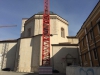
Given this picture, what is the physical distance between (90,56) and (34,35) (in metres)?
15.6

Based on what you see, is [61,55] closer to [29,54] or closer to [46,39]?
[46,39]

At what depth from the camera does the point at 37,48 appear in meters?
23.9

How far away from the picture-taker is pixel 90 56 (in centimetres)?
1491

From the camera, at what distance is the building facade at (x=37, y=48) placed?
23016 millimetres

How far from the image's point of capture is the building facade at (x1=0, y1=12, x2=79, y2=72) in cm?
2302

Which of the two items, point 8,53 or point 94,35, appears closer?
point 94,35

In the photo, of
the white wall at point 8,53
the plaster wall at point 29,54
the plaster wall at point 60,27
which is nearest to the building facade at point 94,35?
the plaster wall at point 60,27

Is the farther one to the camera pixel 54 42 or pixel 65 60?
pixel 54 42

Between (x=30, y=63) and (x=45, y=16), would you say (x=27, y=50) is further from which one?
(x=45, y=16)

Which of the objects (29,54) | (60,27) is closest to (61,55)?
(29,54)

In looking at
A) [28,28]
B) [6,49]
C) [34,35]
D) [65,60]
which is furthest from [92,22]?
[6,49]

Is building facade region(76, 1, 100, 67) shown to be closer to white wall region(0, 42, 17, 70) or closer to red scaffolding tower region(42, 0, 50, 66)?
red scaffolding tower region(42, 0, 50, 66)

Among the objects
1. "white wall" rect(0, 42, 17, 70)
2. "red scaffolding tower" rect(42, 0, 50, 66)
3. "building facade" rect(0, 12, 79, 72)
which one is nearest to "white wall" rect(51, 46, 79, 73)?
"building facade" rect(0, 12, 79, 72)

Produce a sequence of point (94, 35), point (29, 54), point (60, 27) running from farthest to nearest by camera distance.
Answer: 1. point (60, 27)
2. point (29, 54)
3. point (94, 35)
